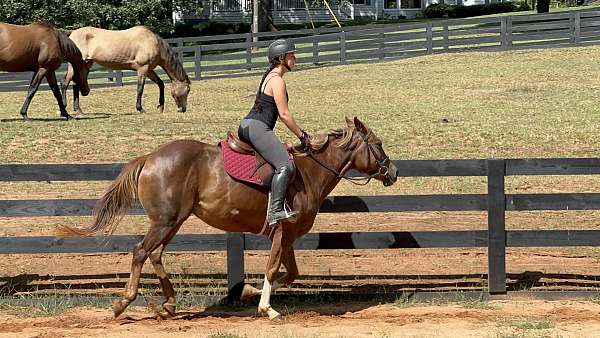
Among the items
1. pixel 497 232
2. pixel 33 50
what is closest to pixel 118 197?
pixel 497 232

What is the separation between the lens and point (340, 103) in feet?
80.9

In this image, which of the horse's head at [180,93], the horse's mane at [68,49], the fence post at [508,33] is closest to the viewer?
the horse's mane at [68,49]

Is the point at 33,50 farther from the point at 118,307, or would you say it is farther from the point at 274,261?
the point at 274,261

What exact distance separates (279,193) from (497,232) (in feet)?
7.90

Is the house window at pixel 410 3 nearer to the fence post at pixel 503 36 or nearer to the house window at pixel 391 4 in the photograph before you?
the house window at pixel 391 4

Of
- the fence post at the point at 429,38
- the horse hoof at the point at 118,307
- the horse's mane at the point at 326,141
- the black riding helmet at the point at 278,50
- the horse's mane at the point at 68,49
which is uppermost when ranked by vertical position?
the black riding helmet at the point at 278,50

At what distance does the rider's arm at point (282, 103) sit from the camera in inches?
336

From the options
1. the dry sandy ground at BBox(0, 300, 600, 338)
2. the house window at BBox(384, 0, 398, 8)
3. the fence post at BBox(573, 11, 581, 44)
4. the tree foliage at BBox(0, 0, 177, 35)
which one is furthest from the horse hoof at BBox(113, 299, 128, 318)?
the house window at BBox(384, 0, 398, 8)

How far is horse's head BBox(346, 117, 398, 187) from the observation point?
9242 millimetres

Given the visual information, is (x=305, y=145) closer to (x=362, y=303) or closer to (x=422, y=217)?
(x=362, y=303)

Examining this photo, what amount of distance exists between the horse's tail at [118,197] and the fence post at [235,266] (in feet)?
4.05

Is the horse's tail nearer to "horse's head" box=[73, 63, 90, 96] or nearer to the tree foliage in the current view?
"horse's head" box=[73, 63, 90, 96]

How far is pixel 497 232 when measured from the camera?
9.60 m

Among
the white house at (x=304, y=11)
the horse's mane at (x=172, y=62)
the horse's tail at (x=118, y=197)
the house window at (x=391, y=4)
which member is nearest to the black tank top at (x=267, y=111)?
the horse's tail at (x=118, y=197)
